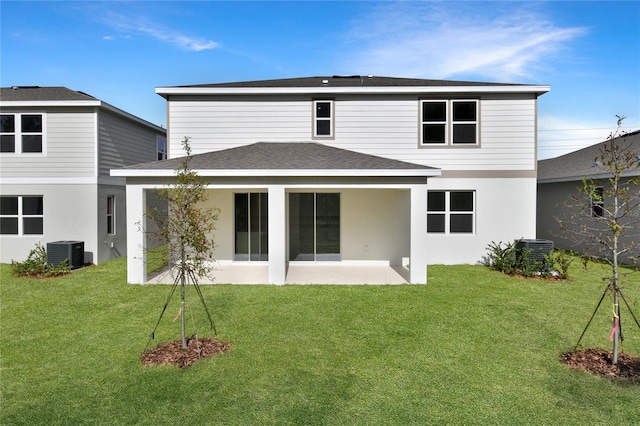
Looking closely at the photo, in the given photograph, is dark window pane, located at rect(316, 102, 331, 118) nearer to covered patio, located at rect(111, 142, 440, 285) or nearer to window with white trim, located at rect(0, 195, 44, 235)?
covered patio, located at rect(111, 142, 440, 285)

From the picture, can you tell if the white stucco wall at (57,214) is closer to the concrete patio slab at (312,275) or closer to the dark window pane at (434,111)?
the concrete patio slab at (312,275)

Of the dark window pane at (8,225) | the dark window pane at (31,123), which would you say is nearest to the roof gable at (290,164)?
the dark window pane at (31,123)

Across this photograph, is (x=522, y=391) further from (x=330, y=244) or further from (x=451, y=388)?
(x=330, y=244)

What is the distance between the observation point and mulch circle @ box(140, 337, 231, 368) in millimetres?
5716

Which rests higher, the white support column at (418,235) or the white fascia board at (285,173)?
the white fascia board at (285,173)

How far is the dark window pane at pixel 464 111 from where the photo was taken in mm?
13633

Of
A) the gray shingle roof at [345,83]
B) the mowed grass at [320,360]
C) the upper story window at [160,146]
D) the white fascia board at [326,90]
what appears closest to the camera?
the mowed grass at [320,360]

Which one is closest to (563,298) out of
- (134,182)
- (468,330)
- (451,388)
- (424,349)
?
(468,330)

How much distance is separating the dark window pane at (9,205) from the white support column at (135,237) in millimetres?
6527

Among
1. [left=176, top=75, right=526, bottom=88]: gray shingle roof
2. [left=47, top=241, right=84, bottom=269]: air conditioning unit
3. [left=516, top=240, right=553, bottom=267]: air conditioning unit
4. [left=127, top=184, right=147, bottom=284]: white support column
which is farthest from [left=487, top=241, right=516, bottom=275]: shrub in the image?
[left=47, top=241, right=84, bottom=269]: air conditioning unit

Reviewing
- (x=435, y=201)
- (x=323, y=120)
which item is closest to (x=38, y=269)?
(x=323, y=120)

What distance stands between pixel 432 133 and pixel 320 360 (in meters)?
10.1

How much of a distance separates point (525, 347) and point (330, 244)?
7.74m

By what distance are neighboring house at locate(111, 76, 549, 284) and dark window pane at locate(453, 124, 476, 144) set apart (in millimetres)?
35
